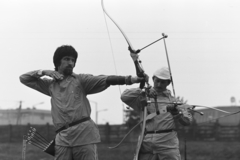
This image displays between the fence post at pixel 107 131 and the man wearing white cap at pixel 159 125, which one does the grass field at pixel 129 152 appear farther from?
the man wearing white cap at pixel 159 125

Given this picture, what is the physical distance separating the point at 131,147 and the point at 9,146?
4.59 m

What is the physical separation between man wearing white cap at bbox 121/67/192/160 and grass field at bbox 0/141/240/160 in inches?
346

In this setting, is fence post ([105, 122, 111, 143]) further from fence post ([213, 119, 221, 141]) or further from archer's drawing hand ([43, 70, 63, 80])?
archer's drawing hand ([43, 70, 63, 80])

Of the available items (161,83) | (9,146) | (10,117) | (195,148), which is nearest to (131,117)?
(195,148)

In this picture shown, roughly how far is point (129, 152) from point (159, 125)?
11457 millimetres

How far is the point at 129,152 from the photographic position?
56.7 feet

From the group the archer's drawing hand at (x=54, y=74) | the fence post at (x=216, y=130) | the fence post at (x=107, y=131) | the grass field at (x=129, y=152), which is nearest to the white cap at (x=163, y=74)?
the archer's drawing hand at (x=54, y=74)

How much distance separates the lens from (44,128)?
21.2 metres

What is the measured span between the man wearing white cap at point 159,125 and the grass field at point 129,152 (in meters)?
8.78

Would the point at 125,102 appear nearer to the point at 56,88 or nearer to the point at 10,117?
the point at 56,88

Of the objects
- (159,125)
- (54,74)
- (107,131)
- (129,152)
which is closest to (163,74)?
(159,125)

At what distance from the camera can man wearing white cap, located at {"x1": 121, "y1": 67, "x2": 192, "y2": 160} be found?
19.5 feet

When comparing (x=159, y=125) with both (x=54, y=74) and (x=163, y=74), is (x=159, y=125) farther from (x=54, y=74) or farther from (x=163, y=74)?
(x=54, y=74)

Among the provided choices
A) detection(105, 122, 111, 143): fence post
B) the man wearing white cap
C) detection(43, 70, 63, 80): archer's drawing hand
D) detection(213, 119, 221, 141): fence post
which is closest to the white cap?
the man wearing white cap
